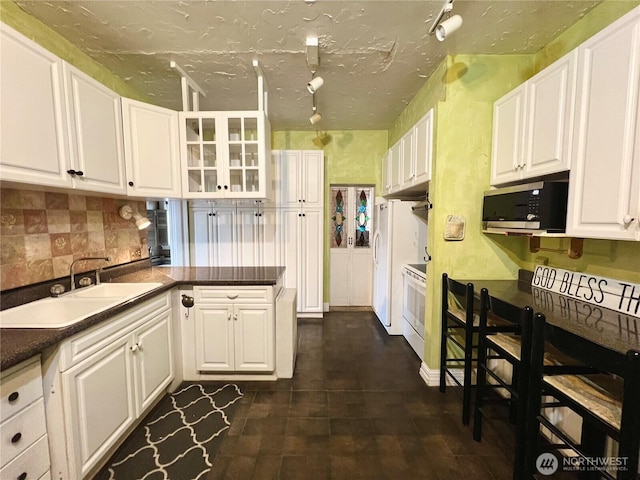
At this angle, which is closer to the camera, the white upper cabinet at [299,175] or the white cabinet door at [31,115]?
the white cabinet door at [31,115]

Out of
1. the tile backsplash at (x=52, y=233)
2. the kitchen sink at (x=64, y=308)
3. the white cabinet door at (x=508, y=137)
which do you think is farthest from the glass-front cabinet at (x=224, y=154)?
the white cabinet door at (x=508, y=137)

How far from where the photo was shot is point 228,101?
2.92 metres

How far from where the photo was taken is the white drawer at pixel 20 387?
103 centimetres

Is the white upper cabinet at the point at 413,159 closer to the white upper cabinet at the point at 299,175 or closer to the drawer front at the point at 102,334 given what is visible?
the white upper cabinet at the point at 299,175

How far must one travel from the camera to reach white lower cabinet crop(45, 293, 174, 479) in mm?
1245

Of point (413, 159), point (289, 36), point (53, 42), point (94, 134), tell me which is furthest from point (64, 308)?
point (413, 159)

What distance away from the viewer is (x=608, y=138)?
50.1 inches

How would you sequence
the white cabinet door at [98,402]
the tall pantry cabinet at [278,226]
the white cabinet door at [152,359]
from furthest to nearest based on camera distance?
the tall pantry cabinet at [278,226], the white cabinet door at [152,359], the white cabinet door at [98,402]

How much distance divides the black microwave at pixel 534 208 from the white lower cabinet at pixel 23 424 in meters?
2.64

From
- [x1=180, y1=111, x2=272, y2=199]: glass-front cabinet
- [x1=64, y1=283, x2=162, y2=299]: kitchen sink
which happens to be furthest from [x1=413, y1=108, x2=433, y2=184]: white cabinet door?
[x1=64, y1=283, x2=162, y2=299]: kitchen sink

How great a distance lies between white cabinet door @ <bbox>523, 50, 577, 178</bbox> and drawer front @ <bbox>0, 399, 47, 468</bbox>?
2.87 metres

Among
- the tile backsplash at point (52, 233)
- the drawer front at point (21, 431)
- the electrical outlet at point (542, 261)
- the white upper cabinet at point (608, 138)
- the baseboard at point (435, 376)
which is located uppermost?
the white upper cabinet at point (608, 138)

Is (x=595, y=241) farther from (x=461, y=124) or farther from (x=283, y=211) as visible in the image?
(x=283, y=211)

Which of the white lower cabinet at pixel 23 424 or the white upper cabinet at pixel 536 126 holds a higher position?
the white upper cabinet at pixel 536 126
